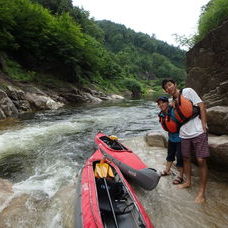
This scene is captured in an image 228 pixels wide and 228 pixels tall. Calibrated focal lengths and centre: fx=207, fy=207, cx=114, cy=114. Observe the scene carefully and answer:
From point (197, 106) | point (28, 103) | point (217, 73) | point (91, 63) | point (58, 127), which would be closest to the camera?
point (197, 106)

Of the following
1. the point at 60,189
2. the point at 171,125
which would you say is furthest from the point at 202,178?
the point at 60,189

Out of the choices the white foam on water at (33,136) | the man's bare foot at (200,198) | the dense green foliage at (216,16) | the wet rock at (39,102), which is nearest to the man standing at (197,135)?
the man's bare foot at (200,198)

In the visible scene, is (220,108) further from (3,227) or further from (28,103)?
(28,103)

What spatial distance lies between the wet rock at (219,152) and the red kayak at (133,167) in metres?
1.40

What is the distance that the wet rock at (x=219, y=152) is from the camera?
4.19m

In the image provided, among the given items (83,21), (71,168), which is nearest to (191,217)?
(71,168)

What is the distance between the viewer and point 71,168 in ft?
18.6

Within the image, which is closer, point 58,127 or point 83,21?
point 58,127

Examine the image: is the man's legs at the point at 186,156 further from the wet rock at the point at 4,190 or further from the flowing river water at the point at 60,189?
the wet rock at the point at 4,190

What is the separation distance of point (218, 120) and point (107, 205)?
332cm

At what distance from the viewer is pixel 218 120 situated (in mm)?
4941

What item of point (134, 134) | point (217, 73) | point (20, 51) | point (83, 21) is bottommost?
point (134, 134)

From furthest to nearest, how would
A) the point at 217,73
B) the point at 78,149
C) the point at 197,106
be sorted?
the point at 78,149 → the point at 217,73 → the point at 197,106

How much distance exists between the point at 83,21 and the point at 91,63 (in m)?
20.1
